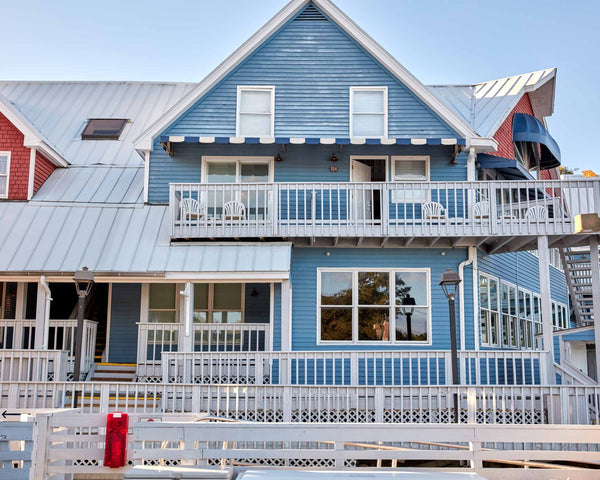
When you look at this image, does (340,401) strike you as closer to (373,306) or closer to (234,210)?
(373,306)

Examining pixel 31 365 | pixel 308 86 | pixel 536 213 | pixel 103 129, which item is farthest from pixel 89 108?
pixel 536 213

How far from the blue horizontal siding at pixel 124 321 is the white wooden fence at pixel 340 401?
4.57m

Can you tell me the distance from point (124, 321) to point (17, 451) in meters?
10.1

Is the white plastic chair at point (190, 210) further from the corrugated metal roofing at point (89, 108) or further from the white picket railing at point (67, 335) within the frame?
the corrugated metal roofing at point (89, 108)

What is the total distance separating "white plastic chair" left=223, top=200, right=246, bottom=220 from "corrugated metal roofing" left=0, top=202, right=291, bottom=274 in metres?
0.71

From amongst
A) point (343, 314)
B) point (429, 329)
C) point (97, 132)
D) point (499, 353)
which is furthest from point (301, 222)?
point (97, 132)

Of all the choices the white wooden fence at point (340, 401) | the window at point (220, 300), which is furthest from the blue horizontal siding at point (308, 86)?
the white wooden fence at point (340, 401)

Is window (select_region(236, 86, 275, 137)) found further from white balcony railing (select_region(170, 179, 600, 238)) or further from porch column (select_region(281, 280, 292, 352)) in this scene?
porch column (select_region(281, 280, 292, 352))

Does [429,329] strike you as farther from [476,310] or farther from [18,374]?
[18,374]

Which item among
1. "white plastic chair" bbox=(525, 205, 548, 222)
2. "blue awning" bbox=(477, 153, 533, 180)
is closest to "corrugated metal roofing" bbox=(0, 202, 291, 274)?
"white plastic chair" bbox=(525, 205, 548, 222)

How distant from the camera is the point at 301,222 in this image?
17.8 m

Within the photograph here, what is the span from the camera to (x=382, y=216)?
17.8m

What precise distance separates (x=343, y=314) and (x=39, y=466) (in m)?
9.89

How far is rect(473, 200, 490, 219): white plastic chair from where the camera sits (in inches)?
693
